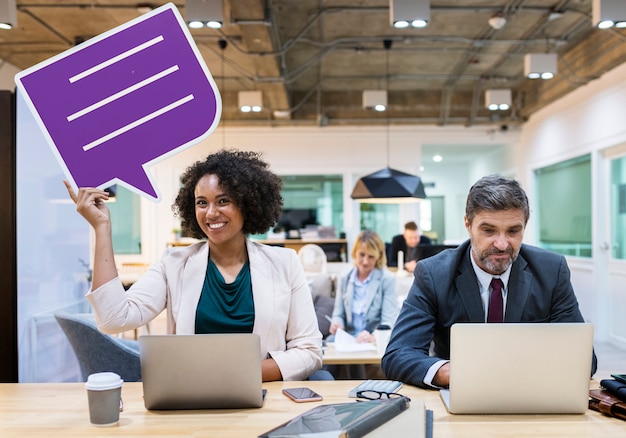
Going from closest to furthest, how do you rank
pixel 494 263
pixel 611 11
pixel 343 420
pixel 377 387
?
1. pixel 343 420
2. pixel 377 387
3. pixel 494 263
4. pixel 611 11

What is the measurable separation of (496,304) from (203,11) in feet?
12.5

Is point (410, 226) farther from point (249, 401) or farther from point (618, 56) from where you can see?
point (249, 401)

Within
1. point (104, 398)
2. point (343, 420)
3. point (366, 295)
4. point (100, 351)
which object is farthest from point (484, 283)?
point (366, 295)

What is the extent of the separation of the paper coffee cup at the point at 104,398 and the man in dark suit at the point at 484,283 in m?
0.92

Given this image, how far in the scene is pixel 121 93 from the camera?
78.3 inches

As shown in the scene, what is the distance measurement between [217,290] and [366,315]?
2.66 metres

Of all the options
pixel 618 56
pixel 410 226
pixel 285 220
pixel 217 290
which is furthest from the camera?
pixel 285 220

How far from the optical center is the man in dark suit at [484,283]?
2080 millimetres

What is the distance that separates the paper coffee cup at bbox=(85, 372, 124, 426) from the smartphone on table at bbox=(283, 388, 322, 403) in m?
0.51

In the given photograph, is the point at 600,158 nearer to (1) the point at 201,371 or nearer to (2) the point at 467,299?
(2) the point at 467,299

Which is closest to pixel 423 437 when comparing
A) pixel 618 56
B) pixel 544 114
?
pixel 618 56

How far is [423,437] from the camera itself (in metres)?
1.44

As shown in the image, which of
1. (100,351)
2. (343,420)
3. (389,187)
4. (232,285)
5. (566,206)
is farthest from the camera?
(566,206)

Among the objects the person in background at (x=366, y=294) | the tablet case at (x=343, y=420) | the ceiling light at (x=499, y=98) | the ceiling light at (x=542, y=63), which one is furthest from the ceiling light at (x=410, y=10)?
the ceiling light at (x=499, y=98)
